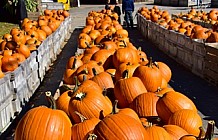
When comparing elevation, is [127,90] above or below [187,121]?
above

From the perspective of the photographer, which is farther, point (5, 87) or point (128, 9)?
point (128, 9)

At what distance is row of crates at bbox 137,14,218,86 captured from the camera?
302 inches

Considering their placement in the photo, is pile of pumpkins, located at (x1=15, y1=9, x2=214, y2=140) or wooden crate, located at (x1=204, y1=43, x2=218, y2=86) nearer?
pile of pumpkins, located at (x1=15, y1=9, x2=214, y2=140)

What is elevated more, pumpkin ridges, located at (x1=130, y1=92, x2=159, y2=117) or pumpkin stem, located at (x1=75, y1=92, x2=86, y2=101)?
pumpkin stem, located at (x1=75, y1=92, x2=86, y2=101)

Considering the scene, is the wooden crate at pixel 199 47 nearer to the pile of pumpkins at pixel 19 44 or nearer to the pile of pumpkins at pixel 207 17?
the pile of pumpkins at pixel 19 44

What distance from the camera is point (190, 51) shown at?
896 cm

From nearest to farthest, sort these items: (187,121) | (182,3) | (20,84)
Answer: (187,121), (20,84), (182,3)

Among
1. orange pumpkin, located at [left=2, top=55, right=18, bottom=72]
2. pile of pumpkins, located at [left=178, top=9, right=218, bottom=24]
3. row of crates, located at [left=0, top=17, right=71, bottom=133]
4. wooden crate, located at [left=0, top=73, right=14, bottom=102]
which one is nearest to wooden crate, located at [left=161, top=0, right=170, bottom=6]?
pile of pumpkins, located at [left=178, top=9, right=218, bottom=24]

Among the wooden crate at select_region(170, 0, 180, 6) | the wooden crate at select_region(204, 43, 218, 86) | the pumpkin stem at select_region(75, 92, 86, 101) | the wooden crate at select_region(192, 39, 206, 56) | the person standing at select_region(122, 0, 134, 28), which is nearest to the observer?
the pumpkin stem at select_region(75, 92, 86, 101)

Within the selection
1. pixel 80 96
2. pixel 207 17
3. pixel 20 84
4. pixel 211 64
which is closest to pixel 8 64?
pixel 20 84

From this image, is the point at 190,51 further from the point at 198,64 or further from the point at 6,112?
the point at 6,112

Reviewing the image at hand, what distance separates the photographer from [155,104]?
3.31m

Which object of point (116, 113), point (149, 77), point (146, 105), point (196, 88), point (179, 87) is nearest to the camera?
point (116, 113)

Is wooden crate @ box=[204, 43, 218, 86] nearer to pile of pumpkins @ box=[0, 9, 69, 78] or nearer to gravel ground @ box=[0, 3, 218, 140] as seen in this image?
gravel ground @ box=[0, 3, 218, 140]
